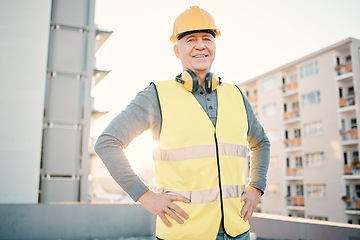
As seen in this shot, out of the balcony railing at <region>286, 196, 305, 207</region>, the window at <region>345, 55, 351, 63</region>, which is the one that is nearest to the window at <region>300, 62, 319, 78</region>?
the window at <region>345, 55, 351, 63</region>

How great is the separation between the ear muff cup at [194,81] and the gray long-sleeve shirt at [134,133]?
44mm

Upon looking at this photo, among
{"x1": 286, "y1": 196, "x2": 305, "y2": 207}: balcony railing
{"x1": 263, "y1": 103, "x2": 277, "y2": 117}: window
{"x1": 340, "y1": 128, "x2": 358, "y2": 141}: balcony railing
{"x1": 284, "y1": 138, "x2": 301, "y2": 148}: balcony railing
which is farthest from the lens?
{"x1": 263, "y1": 103, "x2": 277, "y2": 117}: window

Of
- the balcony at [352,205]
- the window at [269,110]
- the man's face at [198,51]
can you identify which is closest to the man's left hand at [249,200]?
the man's face at [198,51]

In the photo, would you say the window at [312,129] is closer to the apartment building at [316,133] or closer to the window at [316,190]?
the apartment building at [316,133]

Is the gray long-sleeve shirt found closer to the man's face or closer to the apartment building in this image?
the man's face

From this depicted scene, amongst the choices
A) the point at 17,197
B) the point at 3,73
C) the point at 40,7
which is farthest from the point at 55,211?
the point at 40,7

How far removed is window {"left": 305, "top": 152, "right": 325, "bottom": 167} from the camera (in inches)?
1054

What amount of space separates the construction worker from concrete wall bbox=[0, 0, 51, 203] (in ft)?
37.3

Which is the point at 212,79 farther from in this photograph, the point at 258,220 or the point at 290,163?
the point at 290,163

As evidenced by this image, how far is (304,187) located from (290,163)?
306 cm

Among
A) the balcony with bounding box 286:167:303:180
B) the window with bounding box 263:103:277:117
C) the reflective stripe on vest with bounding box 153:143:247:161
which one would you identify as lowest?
the balcony with bounding box 286:167:303:180

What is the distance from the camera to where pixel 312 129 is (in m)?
28.0

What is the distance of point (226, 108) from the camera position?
5.99 feet

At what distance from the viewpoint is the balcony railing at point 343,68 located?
2494 cm
